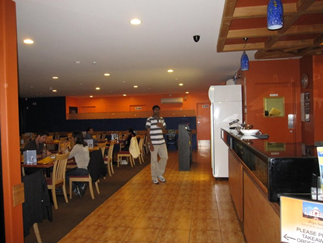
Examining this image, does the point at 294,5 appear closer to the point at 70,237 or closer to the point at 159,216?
the point at 159,216

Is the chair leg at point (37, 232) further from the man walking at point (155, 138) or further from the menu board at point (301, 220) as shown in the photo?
the man walking at point (155, 138)

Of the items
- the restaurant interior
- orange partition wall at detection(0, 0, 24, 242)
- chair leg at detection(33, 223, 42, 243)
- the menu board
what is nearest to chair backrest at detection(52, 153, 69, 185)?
the restaurant interior

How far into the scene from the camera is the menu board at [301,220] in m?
1.23

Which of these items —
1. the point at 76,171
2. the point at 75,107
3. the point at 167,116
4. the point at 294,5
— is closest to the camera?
the point at 294,5

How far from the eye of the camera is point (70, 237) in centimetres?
334

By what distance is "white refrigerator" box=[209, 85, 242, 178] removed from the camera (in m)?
6.11

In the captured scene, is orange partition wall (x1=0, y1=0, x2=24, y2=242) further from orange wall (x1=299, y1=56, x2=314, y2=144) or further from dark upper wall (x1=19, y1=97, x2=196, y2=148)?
dark upper wall (x1=19, y1=97, x2=196, y2=148)

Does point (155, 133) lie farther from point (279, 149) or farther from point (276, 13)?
point (279, 149)

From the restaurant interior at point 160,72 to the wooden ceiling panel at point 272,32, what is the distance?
2cm

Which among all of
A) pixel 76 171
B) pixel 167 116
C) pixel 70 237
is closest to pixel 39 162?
pixel 76 171

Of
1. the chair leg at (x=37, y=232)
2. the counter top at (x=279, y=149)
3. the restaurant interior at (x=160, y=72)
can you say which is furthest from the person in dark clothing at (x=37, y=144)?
the counter top at (x=279, y=149)

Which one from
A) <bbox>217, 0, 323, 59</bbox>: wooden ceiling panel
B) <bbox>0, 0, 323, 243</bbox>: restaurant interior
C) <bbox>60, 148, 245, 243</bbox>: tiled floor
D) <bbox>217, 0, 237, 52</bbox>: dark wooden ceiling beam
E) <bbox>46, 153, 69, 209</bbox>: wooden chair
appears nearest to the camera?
<bbox>0, 0, 323, 243</bbox>: restaurant interior

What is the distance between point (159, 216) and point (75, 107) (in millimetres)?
13502

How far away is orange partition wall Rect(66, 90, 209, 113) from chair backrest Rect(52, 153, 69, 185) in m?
11.3
